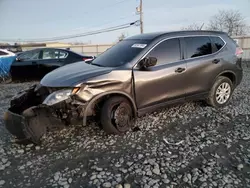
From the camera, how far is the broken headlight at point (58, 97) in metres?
3.03

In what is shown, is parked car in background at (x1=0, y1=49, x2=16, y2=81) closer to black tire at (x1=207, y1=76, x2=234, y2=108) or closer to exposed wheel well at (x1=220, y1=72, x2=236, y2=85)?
black tire at (x1=207, y1=76, x2=234, y2=108)

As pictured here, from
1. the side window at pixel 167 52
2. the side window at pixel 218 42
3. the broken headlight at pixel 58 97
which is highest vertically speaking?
the side window at pixel 218 42

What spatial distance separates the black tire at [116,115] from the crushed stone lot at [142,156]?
170 mm

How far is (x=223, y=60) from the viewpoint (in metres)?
4.56

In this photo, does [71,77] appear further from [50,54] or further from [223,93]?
[50,54]

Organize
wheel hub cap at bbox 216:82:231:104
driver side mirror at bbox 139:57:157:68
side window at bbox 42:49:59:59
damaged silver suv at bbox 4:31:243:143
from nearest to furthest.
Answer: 1. damaged silver suv at bbox 4:31:243:143
2. driver side mirror at bbox 139:57:157:68
3. wheel hub cap at bbox 216:82:231:104
4. side window at bbox 42:49:59:59

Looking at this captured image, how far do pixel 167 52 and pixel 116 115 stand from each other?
5.18 ft

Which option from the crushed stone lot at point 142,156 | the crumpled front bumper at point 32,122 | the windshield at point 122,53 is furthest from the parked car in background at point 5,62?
the crumpled front bumper at point 32,122

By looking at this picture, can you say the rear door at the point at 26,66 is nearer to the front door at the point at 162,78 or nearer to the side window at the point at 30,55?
the side window at the point at 30,55

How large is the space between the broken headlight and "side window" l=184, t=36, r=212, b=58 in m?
2.54

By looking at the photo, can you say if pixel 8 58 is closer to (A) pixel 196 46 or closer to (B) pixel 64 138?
(B) pixel 64 138

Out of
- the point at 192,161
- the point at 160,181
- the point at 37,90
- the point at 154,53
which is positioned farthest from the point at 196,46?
the point at 37,90

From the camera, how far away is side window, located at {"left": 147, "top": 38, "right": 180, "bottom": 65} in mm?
3771

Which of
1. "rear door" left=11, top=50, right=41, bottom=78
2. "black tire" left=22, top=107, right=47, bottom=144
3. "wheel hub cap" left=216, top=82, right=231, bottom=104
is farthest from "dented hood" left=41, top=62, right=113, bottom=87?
"rear door" left=11, top=50, right=41, bottom=78
